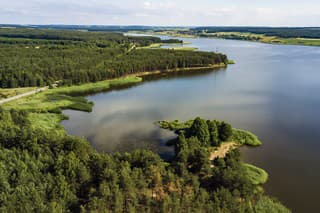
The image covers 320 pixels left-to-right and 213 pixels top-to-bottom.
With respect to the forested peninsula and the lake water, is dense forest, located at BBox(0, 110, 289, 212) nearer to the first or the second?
the forested peninsula

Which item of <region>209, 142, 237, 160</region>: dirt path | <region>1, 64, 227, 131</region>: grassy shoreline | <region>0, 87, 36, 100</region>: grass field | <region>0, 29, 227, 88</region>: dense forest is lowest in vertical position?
<region>209, 142, 237, 160</region>: dirt path

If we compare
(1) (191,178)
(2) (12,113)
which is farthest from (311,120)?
(2) (12,113)

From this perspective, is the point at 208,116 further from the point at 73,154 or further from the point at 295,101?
the point at 73,154

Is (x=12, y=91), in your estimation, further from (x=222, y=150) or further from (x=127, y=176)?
(x=127, y=176)

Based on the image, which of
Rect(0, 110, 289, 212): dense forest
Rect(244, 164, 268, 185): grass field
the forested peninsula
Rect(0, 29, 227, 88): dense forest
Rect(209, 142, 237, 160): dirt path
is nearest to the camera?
Rect(0, 110, 289, 212): dense forest


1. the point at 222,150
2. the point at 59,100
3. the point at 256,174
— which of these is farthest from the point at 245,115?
the point at 59,100

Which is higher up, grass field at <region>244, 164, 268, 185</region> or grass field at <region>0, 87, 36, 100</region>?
grass field at <region>0, 87, 36, 100</region>

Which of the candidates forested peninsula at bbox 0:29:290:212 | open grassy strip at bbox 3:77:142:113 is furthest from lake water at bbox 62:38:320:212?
open grassy strip at bbox 3:77:142:113
